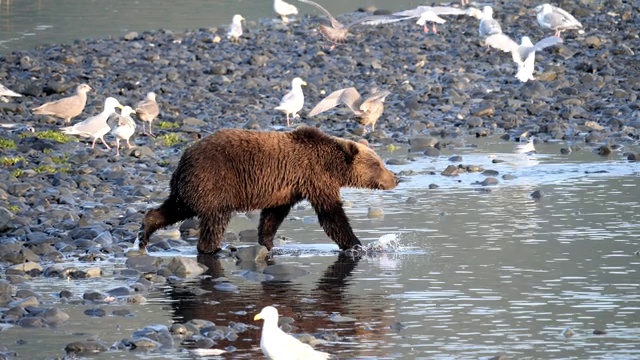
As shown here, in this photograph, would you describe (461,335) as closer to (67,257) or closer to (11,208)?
(67,257)

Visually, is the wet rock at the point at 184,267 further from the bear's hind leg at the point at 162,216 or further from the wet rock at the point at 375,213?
the wet rock at the point at 375,213

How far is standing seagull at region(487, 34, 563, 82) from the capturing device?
73.7ft

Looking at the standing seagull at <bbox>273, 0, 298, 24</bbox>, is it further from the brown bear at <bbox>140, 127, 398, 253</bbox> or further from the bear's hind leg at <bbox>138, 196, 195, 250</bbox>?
the bear's hind leg at <bbox>138, 196, 195, 250</bbox>

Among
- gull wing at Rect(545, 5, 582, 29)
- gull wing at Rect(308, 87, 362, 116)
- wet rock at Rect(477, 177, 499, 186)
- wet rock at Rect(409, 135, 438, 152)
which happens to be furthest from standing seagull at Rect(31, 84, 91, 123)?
gull wing at Rect(545, 5, 582, 29)

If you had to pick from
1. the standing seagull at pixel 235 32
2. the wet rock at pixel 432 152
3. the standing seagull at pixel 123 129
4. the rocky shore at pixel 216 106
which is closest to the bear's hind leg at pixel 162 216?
the rocky shore at pixel 216 106

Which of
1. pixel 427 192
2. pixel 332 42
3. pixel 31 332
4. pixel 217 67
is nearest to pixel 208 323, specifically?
pixel 31 332

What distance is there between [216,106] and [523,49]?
5.58 m

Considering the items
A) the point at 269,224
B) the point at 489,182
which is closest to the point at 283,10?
the point at 489,182

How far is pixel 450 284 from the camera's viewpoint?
1048cm

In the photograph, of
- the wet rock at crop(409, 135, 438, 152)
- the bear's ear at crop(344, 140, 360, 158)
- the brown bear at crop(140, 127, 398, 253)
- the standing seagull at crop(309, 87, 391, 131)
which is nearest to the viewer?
the brown bear at crop(140, 127, 398, 253)

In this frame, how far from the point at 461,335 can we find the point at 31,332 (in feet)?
9.35

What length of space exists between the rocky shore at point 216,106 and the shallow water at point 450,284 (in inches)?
16.2

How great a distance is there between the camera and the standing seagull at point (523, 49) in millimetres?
22469

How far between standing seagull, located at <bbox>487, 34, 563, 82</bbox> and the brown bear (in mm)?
10361
